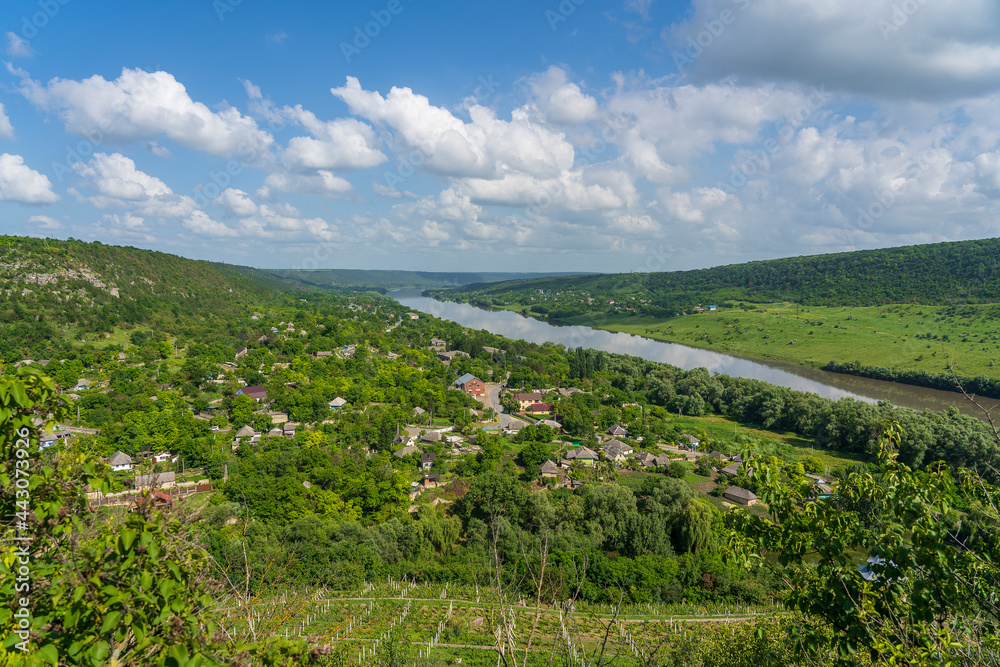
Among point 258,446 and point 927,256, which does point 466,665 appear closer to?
point 258,446

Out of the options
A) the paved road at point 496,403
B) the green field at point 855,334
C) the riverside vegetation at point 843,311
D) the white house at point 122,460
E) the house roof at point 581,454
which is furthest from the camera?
the riverside vegetation at point 843,311

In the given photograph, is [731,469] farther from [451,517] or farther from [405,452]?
[405,452]

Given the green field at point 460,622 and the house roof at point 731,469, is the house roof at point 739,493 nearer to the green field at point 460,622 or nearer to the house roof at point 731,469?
the house roof at point 731,469

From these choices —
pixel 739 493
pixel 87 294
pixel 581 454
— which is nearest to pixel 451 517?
pixel 581 454

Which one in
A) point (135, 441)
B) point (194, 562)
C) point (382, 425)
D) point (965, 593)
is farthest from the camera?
point (382, 425)

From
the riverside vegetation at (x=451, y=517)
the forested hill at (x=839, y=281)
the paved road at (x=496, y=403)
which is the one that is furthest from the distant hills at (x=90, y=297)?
the forested hill at (x=839, y=281)

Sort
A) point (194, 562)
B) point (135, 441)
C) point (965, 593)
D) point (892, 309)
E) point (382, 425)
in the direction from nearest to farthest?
1. point (194, 562)
2. point (965, 593)
3. point (135, 441)
4. point (382, 425)
5. point (892, 309)

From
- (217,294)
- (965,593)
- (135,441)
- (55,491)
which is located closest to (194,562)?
(55,491)
